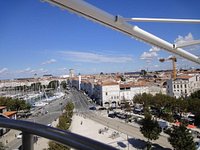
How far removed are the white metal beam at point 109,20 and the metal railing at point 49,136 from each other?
25.2 inches

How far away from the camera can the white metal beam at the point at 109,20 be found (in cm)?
130

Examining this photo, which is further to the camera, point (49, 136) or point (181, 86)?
point (181, 86)

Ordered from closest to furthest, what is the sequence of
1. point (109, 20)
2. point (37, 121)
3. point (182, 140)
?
point (37, 121)
point (109, 20)
point (182, 140)

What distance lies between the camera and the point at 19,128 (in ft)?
2.63

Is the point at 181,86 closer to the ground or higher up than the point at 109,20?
closer to the ground

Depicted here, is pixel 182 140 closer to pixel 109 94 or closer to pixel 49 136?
pixel 49 136

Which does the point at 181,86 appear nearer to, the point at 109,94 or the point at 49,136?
the point at 109,94

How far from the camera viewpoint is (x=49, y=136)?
696 mm

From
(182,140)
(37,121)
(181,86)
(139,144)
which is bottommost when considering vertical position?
(139,144)

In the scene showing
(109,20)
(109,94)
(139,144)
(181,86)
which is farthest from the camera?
(109,94)

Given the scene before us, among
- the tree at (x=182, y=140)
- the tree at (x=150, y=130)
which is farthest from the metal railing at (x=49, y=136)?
the tree at (x=150, y=130)

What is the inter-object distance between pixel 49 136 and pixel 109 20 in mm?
1098

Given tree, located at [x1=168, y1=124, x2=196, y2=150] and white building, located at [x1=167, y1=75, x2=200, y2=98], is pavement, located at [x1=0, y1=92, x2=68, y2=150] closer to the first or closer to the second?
tree, located at [x1=168, y1=124, x2=196, y2=150]

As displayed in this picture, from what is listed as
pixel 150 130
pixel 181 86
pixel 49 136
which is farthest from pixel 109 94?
pixel 49 136
